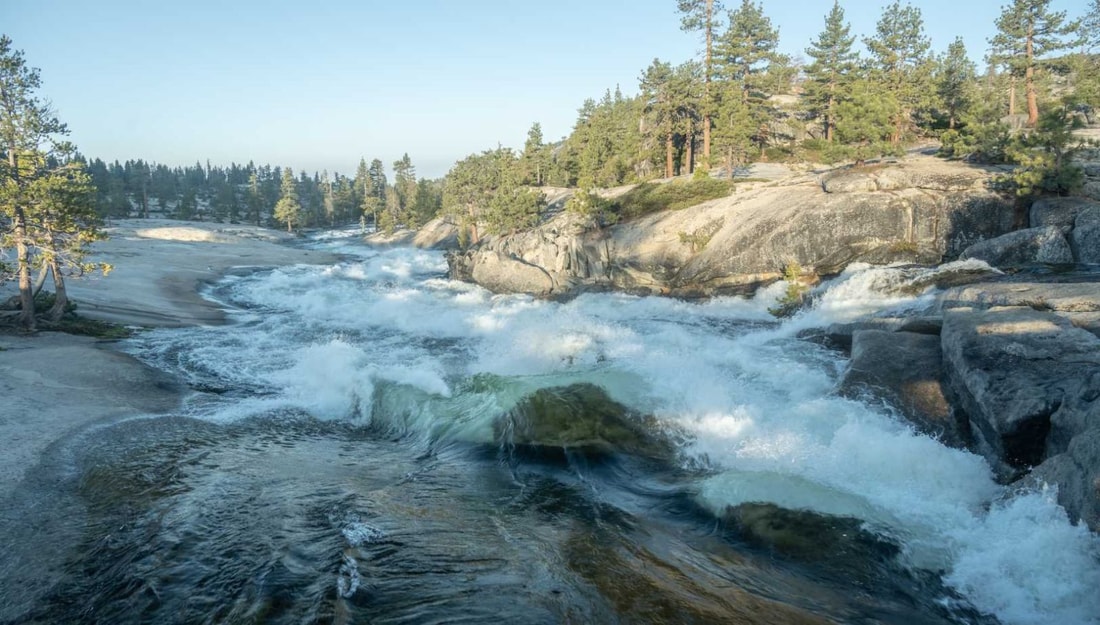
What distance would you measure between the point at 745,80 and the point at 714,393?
45988mm

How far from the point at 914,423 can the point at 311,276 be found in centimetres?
4358

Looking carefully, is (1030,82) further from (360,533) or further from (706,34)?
(360,533)

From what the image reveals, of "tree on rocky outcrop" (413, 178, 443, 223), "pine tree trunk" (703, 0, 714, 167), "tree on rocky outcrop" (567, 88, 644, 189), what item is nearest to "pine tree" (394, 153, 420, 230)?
"tree on rocky outcrop" (413, 178, 443, 223)

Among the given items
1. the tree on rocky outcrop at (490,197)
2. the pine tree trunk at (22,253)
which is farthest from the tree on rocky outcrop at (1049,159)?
the pine tree trunk at (22,253)

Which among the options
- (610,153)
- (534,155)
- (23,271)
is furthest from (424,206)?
(23,271)

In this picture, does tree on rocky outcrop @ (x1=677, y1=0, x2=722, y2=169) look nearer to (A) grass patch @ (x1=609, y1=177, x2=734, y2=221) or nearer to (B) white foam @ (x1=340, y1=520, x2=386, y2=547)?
(A) grass patch @ (x1=609, y1=177, x2=734, y2=221)

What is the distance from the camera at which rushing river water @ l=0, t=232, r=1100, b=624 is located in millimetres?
6000

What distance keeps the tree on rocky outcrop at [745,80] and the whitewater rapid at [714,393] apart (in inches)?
683

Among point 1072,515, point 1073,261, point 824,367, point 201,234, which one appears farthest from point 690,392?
point 201,234

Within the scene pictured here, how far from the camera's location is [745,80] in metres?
49.8

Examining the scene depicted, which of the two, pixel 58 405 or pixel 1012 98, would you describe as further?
pixel 1012 98

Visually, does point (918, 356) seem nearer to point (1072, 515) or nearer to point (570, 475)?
point (1072, 515)

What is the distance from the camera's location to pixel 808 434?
1029 centimetres

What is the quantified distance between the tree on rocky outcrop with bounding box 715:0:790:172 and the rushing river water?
2483 centimetres
